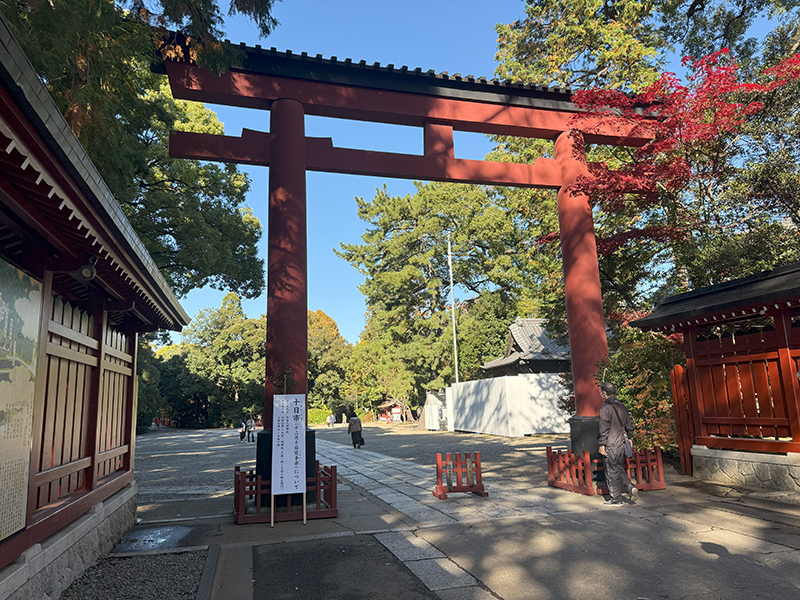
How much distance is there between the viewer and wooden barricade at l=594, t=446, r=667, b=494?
805cm

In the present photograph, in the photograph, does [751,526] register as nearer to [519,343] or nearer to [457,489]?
[457,489]

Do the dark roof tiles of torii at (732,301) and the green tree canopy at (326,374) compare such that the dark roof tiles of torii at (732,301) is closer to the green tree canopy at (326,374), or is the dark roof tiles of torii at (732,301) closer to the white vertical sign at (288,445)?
the white vertical sign at (288,445)

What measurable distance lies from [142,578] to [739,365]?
28.3ft

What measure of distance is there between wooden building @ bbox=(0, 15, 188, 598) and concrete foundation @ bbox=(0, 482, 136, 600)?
0.06 feet

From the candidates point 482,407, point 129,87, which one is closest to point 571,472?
point 129,87

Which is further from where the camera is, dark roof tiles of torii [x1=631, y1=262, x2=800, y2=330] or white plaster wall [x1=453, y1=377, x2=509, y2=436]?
white plaster wall [x1=453, y1=377, x2=509, y2=436]

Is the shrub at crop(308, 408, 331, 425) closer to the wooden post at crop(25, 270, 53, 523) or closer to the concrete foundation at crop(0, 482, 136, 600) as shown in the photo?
the concrete foundation at crop(0, 482, 136, 600)

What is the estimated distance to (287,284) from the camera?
7871mm

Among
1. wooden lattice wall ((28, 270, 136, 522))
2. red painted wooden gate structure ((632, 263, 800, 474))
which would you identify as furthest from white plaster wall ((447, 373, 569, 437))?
wooden lattice wall ((28, 270, 136, 522))

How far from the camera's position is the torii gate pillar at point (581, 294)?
29.7 feet

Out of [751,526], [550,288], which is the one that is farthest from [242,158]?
[550,288]

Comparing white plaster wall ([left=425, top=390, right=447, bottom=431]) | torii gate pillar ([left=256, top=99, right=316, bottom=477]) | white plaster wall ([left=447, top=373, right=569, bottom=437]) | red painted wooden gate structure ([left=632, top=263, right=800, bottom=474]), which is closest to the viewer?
red painted wooden gate structure ([left=632, top=263, right=800, bottom=474])

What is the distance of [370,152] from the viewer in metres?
8.98

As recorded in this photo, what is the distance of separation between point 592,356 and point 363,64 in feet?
21.4
